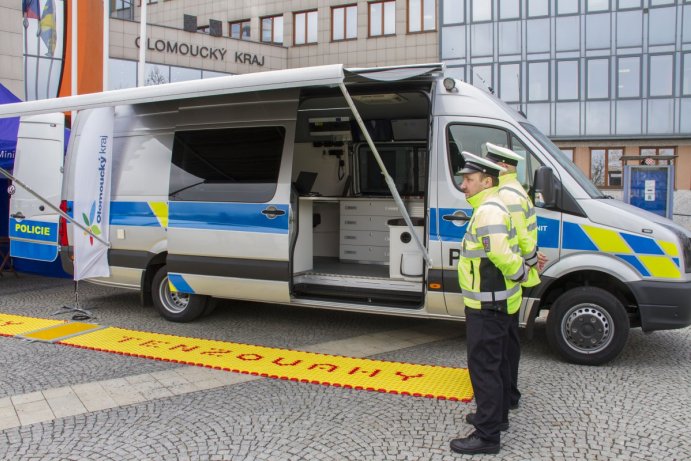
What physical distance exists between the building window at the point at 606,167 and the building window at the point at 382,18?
11.7m

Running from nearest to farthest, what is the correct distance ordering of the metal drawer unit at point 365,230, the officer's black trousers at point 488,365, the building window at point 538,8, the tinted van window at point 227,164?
the officer's black trousers at point 488,365 < the tinted van window at point 227,164 < the metal drawer unit at point 365,230 < the building window at point 538,8

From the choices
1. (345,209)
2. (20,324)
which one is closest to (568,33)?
Result: (345,209)

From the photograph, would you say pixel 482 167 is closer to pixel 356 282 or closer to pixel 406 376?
pixel 406 376

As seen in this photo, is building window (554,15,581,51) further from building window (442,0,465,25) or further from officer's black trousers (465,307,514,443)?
officer's black trousers (465,307,514,443)

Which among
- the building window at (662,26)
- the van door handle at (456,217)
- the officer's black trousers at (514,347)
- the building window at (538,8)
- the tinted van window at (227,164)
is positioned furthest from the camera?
the building window at (538,8)

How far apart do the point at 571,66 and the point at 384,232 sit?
76.6 feet

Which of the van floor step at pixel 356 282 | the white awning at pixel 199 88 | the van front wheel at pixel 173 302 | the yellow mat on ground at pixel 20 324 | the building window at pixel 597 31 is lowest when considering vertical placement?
the yellow mat on ground at pixel 20 324

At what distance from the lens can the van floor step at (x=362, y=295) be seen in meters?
5.98

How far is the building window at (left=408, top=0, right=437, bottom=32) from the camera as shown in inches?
1196

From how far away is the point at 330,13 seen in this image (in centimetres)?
3272

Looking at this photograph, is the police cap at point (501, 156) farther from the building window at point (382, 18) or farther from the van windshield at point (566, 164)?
the building window at point (382, 18)

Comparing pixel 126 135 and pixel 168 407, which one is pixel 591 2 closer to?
pixel 126 135

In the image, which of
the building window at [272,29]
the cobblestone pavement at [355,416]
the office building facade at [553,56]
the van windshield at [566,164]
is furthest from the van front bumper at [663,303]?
the building window at [272,29]

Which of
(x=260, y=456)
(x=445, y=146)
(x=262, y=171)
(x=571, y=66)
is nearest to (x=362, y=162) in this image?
(x=262, y=171)
